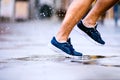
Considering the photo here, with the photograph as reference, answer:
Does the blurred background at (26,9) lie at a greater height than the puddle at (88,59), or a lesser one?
greater

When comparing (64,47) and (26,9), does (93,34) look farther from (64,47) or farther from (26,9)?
(26,9)

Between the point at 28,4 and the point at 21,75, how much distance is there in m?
41.6

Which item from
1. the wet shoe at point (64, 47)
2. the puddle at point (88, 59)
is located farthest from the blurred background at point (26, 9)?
the wet shoe at point (64, 47)

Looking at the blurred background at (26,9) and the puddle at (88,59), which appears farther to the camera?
the blurred background at (26,9)

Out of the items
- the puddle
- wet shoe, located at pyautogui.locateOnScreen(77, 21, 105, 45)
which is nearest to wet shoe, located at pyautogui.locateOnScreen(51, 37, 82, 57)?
the puddle

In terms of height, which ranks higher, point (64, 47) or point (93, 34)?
point (93, 34)

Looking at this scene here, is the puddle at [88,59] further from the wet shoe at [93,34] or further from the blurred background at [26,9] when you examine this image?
the blurred background at [26,9]

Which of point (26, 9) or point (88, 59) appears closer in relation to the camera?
point (88, 59)

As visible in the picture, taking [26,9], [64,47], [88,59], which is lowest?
[88,59]

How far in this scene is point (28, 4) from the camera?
45.2 metres

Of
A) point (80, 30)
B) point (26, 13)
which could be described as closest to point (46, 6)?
point (26, 13)

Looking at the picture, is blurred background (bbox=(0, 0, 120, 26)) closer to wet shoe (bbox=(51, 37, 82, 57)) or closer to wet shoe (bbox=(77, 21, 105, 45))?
wet shoe (bbox=(77, 21, 105, 45))

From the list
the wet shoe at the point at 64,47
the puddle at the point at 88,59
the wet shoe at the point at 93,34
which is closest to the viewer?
the puddle at the point at 88,59

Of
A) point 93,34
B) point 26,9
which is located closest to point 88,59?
point 93,34
